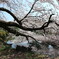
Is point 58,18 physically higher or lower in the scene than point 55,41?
higher

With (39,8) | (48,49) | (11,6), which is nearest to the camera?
(11,6)

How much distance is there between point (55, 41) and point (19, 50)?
2.24 meters

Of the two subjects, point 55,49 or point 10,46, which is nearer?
point 55,49

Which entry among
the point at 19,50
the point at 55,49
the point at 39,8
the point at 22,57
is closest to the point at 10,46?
the point at 19,50

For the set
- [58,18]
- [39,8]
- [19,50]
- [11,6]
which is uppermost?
A: [11,6]

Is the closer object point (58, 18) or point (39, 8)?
point (39, 8)

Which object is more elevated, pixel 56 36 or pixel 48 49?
pixel 56 36

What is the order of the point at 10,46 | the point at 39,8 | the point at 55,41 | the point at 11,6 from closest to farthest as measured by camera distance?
the point at 11,6, the point at 39,8, the point at 55,41, the point at 10,46

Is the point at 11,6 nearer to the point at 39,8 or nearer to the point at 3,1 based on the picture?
→ the point at 3,1

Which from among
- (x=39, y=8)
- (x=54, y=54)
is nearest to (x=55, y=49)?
(x=54, y=54)

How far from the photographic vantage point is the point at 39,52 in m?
9.92

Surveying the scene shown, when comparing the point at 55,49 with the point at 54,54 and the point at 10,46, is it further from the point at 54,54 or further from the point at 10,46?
the point at 10,46

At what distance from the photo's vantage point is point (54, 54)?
964cm

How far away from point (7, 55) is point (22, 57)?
862mm
